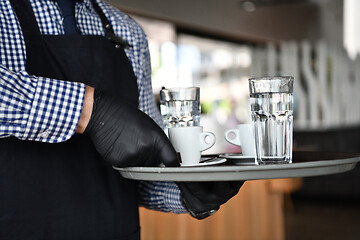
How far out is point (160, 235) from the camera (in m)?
2.29

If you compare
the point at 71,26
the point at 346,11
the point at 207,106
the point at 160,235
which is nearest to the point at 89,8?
the point at 71,26

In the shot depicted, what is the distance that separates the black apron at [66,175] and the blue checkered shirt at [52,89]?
0.11 ft

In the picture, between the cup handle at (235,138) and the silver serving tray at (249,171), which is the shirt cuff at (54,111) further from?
the cup handle at (235,138)

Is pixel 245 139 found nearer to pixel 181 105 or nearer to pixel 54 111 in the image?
Answer: pixel 181 105

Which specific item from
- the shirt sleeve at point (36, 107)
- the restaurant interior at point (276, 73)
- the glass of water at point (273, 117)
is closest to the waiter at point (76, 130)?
the shirt sleeve at point (36, 107)

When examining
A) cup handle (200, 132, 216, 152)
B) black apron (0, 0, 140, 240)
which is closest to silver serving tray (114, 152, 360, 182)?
cup handle (200, 132, 216, 152)

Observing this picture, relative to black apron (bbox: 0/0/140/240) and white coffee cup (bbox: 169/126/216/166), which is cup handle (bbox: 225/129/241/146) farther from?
black apron (bbox: 0/0/140/240)

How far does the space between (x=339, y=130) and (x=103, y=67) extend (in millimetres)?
5399

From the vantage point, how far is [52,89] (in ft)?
2.48

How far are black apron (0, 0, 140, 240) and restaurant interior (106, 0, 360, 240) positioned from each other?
1.59 m

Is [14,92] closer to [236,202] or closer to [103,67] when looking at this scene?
[103,67]

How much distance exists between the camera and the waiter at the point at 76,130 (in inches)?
29.8

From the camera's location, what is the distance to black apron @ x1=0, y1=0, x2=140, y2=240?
87cm

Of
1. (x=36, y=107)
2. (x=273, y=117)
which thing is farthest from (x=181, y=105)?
(x=36, y=107)
